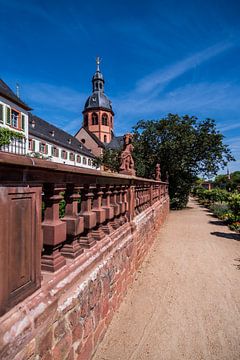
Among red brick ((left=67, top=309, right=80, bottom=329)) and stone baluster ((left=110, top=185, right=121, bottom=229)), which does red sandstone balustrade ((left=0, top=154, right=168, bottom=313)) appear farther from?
stone baluster ((left=110, top=185, right=121, bottom=229))

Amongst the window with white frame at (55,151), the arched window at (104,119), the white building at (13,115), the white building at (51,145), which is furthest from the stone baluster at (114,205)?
the arched window at (104,119)

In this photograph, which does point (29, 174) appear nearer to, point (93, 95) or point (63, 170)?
point (63, 170)

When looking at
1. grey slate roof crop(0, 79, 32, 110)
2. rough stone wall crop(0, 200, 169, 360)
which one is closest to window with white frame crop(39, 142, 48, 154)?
grey slate roof crop(0, 79, 32, 110)

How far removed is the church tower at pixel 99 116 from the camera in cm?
6238

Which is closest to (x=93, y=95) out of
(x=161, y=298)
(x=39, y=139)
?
(x=39, y=139)

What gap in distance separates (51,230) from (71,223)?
356 mm

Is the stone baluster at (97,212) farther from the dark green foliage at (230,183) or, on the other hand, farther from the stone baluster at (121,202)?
the dark green foliage at (230,183)

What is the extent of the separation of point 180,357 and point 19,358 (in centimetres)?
188

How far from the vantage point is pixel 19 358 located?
1202mm

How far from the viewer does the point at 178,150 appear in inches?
699

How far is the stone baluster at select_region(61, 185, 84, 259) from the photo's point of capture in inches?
79.9

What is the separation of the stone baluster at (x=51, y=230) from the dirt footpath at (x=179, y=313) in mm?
1299

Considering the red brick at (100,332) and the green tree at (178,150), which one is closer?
the red brick at (100,332)

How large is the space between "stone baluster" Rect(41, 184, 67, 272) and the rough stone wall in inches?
4.6
